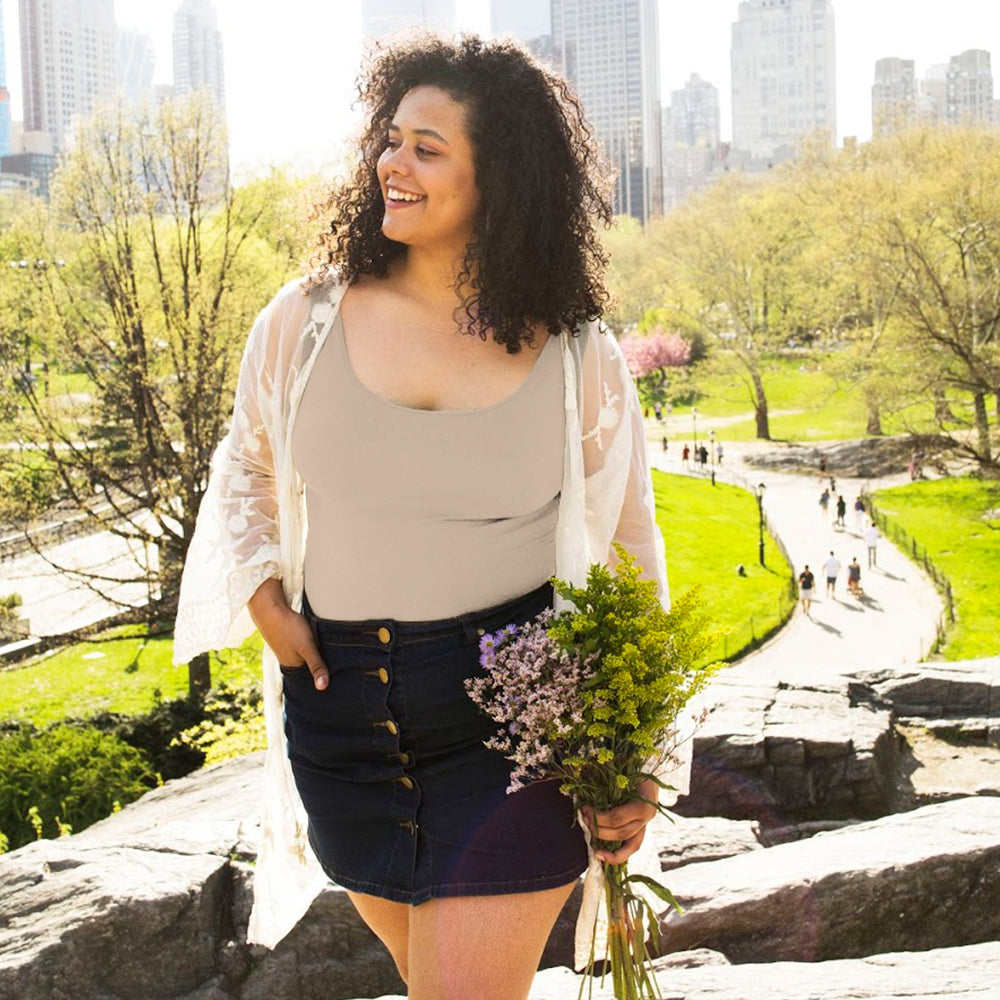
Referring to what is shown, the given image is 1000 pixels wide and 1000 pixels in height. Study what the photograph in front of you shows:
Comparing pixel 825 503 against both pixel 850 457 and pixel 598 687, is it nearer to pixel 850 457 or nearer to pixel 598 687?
pixel 850 457

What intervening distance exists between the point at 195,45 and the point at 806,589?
146788mm

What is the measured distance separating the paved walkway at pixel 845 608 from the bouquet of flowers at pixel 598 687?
15.2 meters

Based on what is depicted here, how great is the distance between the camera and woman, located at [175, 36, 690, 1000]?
237 centimetres

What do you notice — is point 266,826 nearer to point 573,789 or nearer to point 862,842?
point 573,789

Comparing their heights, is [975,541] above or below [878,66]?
below

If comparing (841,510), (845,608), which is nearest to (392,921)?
(845,608)

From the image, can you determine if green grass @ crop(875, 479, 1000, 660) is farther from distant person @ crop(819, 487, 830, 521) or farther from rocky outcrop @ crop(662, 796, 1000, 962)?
rocky outcrop @ crop(662, 796, 1000, 962)

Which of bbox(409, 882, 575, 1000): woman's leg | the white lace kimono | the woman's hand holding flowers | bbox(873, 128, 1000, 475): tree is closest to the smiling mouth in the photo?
the white lace kimono

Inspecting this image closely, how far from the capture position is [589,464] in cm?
259

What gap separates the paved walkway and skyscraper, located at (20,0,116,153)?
249 feet

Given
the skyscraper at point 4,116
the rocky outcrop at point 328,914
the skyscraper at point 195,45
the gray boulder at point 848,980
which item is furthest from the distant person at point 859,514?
the skyscraper at point 195,45

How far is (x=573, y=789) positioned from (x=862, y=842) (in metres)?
2.51

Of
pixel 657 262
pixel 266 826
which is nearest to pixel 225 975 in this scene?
pixel 266 826

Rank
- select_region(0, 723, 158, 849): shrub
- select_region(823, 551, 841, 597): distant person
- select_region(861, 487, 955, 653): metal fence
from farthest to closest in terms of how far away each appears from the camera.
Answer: select_region(823, 551, 841, 597): distant person
select_region(861, 487, 955, 653): metal fence
select_region(0, 723, 158, 849): shrub
